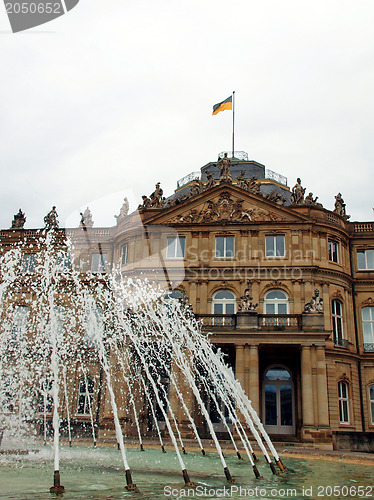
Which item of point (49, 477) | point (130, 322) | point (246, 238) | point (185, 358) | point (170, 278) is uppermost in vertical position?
point (246, 238)

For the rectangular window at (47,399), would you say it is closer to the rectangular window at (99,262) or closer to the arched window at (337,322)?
the rectangular window at (99,262)

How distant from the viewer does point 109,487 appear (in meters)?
10.1

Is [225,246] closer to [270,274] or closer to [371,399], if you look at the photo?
[270,274]

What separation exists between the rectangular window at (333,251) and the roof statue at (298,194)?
3.52m

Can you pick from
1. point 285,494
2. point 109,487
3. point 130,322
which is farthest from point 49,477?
point 130,322

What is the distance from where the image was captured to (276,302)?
33.2 meters

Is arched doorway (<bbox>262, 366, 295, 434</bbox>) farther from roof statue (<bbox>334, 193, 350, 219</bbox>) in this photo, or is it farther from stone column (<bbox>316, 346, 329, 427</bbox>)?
roof statue (<bbox>334, 193, 350, 219</bbox>)

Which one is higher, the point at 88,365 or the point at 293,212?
the point at 293,212

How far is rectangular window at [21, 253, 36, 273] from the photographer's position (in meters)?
40.4

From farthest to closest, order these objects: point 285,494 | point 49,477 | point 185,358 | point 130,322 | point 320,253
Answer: point 320,253 < point 130,322 < point 185,358 < point 49,477 < point 285,494

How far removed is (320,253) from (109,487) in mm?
26489

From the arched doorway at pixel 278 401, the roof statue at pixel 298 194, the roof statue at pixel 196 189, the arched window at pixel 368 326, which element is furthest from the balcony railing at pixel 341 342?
the roof statue at pixel 196 189

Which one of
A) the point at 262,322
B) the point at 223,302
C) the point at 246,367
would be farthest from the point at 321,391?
the point at 223,302

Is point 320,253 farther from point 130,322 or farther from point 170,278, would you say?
point 130,322
